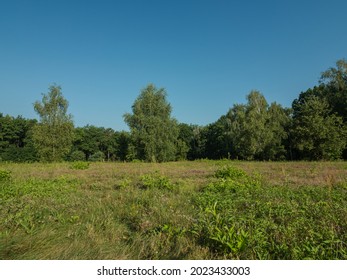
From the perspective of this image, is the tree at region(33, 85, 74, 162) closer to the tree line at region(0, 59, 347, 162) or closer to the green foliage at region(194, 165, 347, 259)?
the tree line at region(0, 59, 347, 162)

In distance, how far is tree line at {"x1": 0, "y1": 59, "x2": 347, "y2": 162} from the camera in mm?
31094

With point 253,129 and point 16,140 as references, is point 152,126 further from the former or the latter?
point 16,140

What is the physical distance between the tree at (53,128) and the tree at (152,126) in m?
10.1

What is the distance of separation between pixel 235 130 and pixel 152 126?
18.8 meters

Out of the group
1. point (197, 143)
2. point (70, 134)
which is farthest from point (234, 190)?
point (197, 143)

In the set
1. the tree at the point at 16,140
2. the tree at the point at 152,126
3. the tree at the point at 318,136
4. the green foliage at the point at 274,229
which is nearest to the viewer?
the green foliage at the point at 274,229

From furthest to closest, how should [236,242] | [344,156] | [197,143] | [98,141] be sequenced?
1. [98,141]
2. [197,143]
3. [344,156]
4. [236,242]

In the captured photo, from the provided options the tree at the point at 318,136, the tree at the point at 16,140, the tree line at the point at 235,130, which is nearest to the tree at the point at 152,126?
the tree line at the point at 235,130

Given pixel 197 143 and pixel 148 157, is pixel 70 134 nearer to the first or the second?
pixel 148 157

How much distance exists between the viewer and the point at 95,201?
6160 millimetres

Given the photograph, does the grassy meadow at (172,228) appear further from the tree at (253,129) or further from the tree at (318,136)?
the tree at (253,129)

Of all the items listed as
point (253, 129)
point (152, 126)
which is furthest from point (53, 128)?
point (253, 129)

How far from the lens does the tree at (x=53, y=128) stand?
103 feet

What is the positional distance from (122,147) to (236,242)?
5194cm
